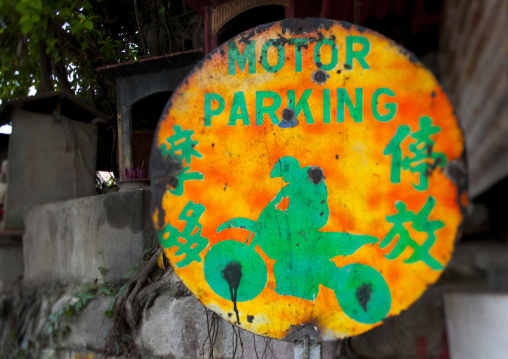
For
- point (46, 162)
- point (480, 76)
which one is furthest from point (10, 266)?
point (480, 76)

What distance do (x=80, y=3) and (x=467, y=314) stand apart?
5.14 metres

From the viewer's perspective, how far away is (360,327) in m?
1.38

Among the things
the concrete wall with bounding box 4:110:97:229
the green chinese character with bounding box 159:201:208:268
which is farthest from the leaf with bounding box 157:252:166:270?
the concrete wall with bounding box 4:110:97:229

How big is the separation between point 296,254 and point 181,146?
1.98 ft

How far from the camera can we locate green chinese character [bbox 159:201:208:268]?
151 centimetres

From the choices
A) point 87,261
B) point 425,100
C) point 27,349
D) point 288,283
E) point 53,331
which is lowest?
point 27,349

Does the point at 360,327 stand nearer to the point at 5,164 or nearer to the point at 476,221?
the point at 476,221

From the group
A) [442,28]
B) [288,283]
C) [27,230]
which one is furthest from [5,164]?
[442,28]

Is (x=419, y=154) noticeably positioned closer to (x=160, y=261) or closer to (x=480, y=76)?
(x=480, y=76)

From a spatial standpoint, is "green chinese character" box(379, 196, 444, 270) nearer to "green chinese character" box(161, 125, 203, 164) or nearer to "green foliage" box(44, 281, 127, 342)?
"green chinese character" box(161, 125, 203, 164)

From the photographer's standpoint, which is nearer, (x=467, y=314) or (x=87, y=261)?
(x=467, y=314)

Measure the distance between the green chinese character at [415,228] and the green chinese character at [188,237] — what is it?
667 millimetres

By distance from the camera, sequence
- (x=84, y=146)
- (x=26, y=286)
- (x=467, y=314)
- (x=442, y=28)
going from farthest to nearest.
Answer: (x=84, y=146), (x=26, y=286), (x=442, y=28), (x=467, y=314)

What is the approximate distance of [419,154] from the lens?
1.36m
